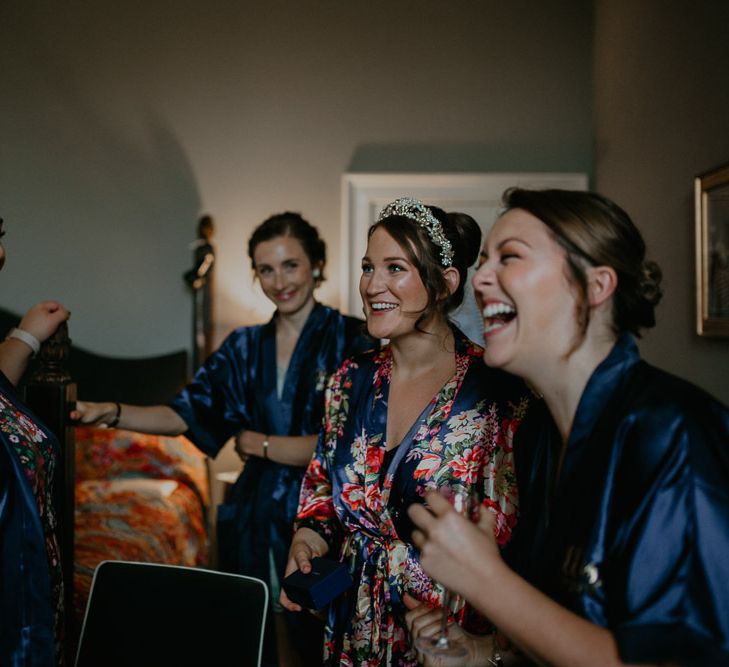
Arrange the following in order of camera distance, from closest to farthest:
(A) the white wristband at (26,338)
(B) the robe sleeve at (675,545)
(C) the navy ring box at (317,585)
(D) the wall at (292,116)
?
(B) the robe sleeve at (675,545) → (C) the navy ring box at (317,585) → (A) the white wristband at (26,338) → (D) the wall at (292,116)

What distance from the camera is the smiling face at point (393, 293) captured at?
1.53 metres

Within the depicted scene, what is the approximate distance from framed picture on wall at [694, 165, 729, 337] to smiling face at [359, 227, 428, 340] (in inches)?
42.3

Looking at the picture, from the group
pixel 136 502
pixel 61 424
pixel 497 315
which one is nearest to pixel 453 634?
pixel 497 315

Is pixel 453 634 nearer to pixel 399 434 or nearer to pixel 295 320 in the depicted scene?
pixel 399 434

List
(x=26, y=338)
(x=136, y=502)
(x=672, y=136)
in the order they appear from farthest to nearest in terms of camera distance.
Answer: (x=136, y=502)
(x=672, y=136)
(x=26, y=338)

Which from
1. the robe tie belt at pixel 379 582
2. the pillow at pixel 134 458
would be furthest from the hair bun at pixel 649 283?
the pillow at pixel 134 458

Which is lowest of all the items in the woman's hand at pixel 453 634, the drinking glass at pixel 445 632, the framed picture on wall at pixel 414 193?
the woman's hand at pixel 453 634

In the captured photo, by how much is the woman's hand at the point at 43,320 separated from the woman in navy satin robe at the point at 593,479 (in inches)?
45.9

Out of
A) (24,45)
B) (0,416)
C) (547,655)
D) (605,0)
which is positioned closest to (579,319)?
(547,655)

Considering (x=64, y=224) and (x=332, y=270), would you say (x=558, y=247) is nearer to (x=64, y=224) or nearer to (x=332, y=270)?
(x=332, y=270)

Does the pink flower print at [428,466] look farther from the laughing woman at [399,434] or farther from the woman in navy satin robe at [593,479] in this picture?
the woman in navy satin robe at [593,479]

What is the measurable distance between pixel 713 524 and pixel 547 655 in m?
0.25

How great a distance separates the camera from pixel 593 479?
0.92 m

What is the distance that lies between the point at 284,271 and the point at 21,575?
126 centimetres
